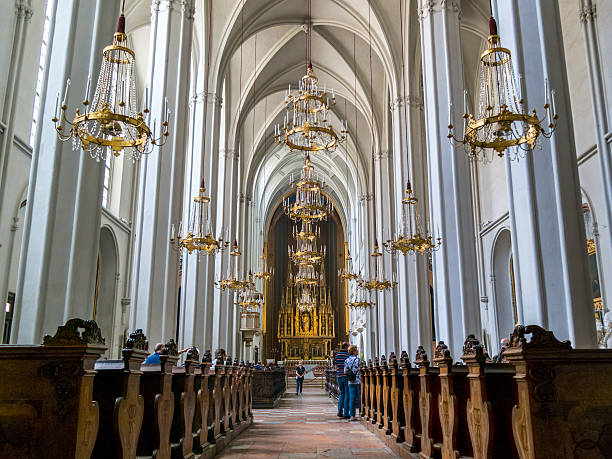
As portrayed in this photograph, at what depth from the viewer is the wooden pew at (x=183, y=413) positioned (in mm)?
5839

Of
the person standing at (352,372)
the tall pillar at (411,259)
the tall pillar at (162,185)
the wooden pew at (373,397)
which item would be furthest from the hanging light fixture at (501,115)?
the tall pillar at (411,259)

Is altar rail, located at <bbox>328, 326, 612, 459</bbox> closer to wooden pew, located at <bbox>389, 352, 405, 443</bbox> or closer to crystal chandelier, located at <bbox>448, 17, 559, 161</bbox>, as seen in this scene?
wooden pew, located at <bbox>389, 352, 405, 443</bbox>

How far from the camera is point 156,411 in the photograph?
4883mm

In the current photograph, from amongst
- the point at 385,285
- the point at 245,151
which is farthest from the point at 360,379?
the point at 245,151

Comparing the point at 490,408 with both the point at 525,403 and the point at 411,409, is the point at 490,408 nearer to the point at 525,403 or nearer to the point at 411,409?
the point at 525,403

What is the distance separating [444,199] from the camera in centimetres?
1088

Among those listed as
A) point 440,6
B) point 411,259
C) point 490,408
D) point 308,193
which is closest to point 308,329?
point 308,193

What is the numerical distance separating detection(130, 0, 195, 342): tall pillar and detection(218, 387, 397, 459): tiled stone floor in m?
2.74

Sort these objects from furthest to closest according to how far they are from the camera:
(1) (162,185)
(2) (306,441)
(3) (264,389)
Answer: (3) (264,389), (1) (162,185), (2) (306,441)

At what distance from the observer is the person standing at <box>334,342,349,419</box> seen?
1191 cm

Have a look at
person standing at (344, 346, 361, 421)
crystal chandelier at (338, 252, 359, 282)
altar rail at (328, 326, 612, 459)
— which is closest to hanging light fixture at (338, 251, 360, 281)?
crystal chandelier at (338, 252, 359, 282)

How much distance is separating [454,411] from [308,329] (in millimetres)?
34627

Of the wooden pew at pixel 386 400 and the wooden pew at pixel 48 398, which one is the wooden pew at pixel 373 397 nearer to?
the wooden pew at pixel 386 400

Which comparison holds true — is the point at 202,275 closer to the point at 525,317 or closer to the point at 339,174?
the point at 525,317
